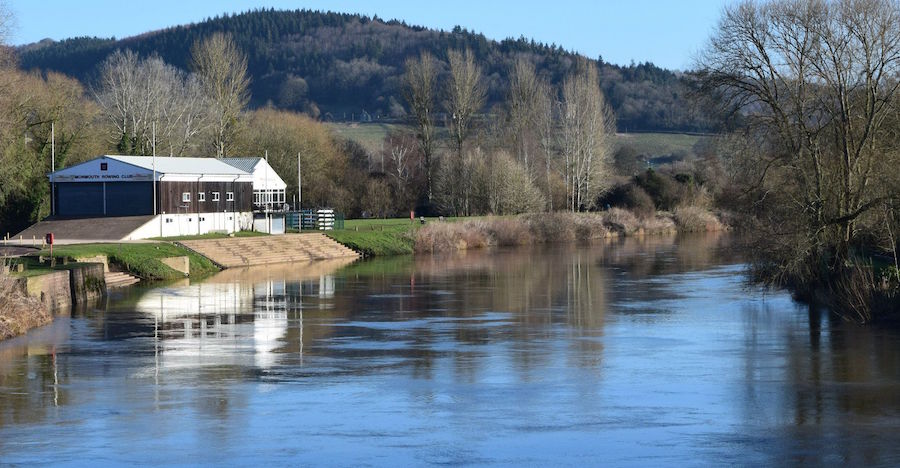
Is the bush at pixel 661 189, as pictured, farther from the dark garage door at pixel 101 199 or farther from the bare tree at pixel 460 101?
the dark garage door at pixel 101 199

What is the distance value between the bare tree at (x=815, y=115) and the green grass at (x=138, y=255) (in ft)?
83.0

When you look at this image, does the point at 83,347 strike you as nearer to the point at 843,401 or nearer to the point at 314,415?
the point at 314,415

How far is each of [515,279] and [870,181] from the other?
18286 millimetres

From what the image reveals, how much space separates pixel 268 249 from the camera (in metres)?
62.8

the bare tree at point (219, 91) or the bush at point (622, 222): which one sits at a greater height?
the bare tree at point (219, 91)

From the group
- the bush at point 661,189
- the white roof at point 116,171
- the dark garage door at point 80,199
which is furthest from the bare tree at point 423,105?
the dark garage door at point 80,199

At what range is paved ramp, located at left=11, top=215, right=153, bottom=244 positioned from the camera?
56844 millimetres

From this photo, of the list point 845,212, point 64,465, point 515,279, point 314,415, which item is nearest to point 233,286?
point 515,279

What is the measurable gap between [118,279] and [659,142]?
130 meters

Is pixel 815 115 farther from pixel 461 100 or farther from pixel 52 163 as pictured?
pixel 461 100

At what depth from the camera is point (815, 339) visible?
3036 centimetres

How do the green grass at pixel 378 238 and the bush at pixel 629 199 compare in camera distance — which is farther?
the bush at pixel 629 199

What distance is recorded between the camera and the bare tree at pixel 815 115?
117ft

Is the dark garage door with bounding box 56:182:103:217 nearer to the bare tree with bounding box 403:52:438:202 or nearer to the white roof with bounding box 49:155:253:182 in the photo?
the white roof with bounding box 49:155:253:182
